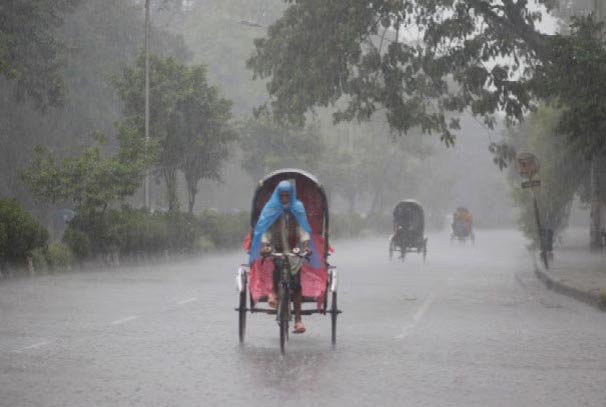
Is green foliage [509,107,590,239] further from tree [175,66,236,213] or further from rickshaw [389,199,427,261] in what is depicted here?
tree [175,66,236,213]

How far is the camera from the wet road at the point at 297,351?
908 centimetres

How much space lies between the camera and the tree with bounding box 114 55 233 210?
134 feet

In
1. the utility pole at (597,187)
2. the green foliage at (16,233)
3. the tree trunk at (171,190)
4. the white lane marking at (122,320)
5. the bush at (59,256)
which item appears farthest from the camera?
the tree trunk at (171,190)

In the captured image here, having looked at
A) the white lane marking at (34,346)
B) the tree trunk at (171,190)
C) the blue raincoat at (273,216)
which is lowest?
the white lane marking at (34,346)

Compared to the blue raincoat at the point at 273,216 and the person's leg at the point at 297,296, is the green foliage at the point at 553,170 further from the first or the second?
the blue raincoat at the point at 273,216

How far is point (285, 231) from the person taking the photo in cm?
1259

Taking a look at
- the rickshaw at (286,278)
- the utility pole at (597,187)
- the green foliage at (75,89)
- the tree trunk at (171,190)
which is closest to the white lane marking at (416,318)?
the rickshaw at (286,278)

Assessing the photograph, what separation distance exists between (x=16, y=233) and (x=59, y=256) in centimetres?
316

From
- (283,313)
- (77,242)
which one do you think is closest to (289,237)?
(283,313)

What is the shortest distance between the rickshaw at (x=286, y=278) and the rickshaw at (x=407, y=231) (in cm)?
2387

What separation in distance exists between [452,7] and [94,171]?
10.5 meters

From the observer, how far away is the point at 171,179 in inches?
1656

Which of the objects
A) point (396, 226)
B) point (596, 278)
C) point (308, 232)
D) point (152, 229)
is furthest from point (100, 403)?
point (396, 226)

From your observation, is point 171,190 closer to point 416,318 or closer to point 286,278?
point 416,318
